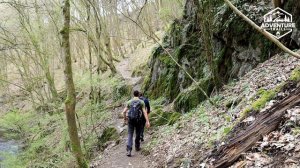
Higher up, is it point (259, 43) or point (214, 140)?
point (259, 43)

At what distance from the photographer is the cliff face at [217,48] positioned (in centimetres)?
923

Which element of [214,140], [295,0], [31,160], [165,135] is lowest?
[31,160]

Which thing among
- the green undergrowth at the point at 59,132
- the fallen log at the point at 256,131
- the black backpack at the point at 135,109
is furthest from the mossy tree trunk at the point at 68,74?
the fallen log at the point at 256,131

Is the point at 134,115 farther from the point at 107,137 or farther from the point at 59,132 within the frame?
the point at 59,132

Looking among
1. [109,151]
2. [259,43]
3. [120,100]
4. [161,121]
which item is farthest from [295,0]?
[120,100]

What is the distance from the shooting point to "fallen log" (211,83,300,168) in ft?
14.8

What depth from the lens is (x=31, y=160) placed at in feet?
50.6

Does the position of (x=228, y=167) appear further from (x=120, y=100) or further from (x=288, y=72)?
(x=120, y=100)

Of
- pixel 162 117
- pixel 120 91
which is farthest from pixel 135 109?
pixel 120 91

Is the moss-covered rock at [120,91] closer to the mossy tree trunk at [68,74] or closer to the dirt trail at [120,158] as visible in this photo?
the dirt trail at [120,158]

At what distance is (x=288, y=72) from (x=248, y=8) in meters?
3.67

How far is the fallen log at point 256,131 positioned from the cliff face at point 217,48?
3.76 m

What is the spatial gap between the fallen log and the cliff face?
376cm

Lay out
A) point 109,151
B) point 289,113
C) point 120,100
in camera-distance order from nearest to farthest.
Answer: point 289,113 → point 109,151 → point 120,100
